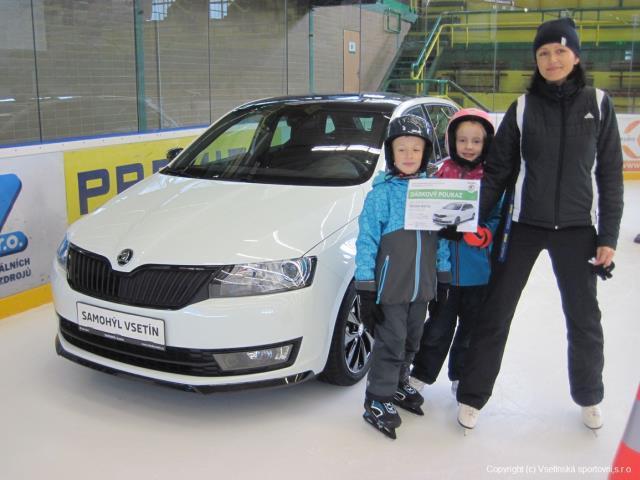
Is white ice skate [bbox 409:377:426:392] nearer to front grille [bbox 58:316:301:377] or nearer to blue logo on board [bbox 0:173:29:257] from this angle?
front grille [bbox 58:316:301:377]

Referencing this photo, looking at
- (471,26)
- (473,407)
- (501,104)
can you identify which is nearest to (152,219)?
(473,407)

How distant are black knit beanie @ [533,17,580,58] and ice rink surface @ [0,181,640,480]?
1.46 metres

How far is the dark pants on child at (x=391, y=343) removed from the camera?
2.47 metres

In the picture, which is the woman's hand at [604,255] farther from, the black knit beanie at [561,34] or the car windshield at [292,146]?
the car windshield at [292,146]

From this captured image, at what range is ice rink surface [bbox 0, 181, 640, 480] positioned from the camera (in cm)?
235

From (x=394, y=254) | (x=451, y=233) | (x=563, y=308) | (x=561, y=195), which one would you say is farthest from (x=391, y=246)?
(x=563, y=308)

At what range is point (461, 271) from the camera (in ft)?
8.52

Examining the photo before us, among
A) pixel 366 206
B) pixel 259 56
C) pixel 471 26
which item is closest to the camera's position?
pixel 366 206

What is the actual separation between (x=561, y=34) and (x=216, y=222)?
1473 mm

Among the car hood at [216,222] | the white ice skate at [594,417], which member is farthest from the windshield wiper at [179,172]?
the white ice skate at [594,417]

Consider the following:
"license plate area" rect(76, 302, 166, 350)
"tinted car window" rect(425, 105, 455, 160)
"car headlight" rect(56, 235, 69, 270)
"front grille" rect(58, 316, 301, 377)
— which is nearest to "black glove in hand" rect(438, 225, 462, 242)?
"front grille" rect(58, 316, 301, 377)

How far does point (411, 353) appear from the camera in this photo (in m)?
2.66

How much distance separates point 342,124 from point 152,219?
117 cm

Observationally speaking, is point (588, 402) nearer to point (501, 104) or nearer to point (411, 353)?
point (411, 353)
